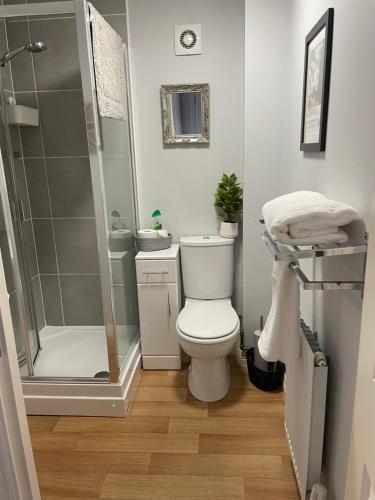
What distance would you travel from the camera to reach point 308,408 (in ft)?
4.34

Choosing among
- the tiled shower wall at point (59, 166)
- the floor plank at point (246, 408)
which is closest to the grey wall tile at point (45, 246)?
the tiled shower wall at point (59, 166)

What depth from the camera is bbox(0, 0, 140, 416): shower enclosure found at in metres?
1.95

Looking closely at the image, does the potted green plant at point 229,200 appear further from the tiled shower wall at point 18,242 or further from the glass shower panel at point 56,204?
the tiled shower wall at point 18,242

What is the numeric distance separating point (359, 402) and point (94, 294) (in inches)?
87.0

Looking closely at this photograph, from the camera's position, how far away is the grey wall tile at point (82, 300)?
→ 275cm

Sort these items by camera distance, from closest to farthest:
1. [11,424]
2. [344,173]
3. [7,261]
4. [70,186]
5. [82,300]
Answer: [11,424]
[344,173]
[7,261]
[70,186]
[82,300]

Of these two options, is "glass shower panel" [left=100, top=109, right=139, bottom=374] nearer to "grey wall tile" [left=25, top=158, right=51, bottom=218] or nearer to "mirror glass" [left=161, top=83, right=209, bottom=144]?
"mirror glass" [left=161, top=83, right=209, bottom=144]

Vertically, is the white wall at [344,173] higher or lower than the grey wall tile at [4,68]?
lower

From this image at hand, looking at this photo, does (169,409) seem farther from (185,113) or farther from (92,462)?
(185,113)

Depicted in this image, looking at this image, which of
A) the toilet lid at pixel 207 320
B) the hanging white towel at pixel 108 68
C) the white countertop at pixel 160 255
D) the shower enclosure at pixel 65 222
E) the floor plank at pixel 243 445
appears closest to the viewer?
the hanging white towel at pixel 108 68

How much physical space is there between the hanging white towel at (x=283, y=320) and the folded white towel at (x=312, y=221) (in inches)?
6.4

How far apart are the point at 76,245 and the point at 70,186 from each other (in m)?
0.43

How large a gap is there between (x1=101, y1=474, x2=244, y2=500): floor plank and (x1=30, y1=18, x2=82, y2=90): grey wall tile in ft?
7.53

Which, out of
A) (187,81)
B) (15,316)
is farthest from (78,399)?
(187,81)
